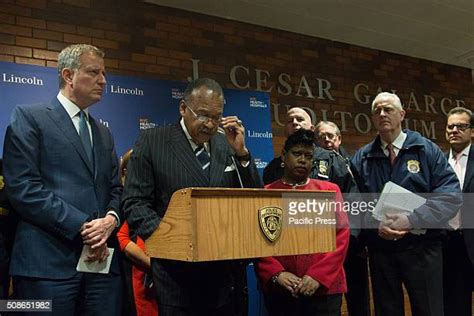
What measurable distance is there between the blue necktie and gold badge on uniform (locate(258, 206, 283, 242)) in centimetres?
79

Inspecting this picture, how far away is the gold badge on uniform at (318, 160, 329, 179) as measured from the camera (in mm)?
2625

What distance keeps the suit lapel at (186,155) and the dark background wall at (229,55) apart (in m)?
2.30

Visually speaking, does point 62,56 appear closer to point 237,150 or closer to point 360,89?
point 237,150

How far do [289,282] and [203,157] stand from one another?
685mm

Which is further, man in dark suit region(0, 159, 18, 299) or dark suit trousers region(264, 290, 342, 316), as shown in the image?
dark suit trousers region(264, 290, 342, 316)

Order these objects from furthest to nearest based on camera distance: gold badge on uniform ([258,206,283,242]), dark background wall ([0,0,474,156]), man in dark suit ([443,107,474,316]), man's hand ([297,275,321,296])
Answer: dark background wall ([0,0,474,156]) < man in dark suit ([443,107,474,316]) < man's hand ([297,275,321,296]) < gold badge on uniform ([258,206,283,242])

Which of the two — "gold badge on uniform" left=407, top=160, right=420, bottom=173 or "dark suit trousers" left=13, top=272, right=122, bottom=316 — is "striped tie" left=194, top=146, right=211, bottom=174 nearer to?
"dark suit trousers" left=13, top=272, right=122, bottom=316

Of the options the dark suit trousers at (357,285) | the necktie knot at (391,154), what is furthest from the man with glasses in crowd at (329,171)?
the dark suit trousers at (357,285)

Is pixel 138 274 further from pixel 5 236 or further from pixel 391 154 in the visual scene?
pixel 391 154

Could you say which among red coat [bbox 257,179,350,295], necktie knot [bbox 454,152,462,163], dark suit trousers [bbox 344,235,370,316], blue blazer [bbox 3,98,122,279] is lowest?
dark suit trousers [bbox 344,235,370,316]

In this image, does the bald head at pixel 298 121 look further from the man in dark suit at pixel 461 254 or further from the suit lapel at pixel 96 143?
the suit lapel at pixel 96 143

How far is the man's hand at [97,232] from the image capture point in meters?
1.74

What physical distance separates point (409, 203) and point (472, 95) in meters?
4.37

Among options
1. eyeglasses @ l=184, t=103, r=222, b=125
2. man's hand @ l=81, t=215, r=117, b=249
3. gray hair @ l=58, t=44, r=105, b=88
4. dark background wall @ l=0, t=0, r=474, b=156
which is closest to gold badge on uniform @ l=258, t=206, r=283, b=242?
eyeglasses @ l=184, t=103, r=222, b=125
